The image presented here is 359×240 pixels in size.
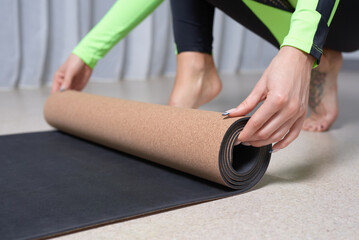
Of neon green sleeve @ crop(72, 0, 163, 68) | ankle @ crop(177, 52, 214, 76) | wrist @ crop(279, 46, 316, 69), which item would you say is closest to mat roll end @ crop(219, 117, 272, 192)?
wrist @ crop(279, 46, 316, 69)

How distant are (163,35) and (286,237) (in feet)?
10.5

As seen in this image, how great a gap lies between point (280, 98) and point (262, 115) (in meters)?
0.05

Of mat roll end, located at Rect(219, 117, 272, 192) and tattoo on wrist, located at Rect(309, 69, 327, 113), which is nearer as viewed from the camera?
mat roll end, located at Rect(219, 117, 272, 192)

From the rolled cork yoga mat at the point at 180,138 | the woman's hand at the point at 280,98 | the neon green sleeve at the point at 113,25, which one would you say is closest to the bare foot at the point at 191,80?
the neon green sleeve at the point at 113,25

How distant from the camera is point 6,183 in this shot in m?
0.92

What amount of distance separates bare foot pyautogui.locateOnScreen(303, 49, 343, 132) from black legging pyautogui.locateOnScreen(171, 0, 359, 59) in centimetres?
6

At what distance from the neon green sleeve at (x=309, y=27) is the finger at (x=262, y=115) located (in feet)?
0.46

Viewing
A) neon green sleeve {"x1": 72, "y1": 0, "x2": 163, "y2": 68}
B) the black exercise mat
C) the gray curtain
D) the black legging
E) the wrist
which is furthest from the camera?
the gray curtain

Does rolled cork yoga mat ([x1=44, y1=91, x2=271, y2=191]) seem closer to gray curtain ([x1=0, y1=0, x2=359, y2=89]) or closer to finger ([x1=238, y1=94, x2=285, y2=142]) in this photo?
finger ([x1=238, y1=94, x2=285, y2=142])

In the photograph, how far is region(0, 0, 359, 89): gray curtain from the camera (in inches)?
110

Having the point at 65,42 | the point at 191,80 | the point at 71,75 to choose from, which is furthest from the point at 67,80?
the point at 65,42

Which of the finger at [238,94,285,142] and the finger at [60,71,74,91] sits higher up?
the finger at [238,94,285,142]

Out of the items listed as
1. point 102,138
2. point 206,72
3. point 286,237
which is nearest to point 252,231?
point 286,237

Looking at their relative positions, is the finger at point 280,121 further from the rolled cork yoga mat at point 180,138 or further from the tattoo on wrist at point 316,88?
the tattoo on wrist at point 316,88
